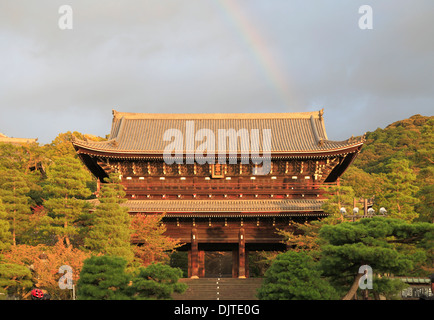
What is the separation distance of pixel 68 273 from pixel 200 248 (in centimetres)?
1119

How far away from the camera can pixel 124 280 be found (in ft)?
62.6

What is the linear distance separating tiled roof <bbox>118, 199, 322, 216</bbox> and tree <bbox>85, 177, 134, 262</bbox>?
4137 mm

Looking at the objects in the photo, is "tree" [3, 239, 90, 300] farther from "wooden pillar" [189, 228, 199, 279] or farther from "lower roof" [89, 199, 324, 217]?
"wooden pillar" [189, 228, 199, 279]

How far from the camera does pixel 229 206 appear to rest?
30.7 m

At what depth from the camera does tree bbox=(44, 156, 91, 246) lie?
28672 mm

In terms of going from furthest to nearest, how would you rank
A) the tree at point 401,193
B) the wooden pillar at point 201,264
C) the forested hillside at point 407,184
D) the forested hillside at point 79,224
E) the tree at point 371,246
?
the tree at point 401,193 → the forested hillside at point 407,184 → the wooden pillar at point 201,264 → the forested hillside at point 79,224 → the tree at point 371,246

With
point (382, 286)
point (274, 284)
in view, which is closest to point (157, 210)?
point (274, 284)

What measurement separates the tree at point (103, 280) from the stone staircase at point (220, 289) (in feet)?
22.6

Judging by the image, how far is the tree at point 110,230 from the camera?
24.7 meters

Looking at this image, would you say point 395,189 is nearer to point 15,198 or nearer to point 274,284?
point 274,284

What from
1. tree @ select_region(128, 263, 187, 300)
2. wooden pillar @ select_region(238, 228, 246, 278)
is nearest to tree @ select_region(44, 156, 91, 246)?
wooden pillar @ select_region(238, 228, 246, 278)

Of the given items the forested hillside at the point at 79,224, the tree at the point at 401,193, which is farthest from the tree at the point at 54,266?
the tree at the point at 401,193

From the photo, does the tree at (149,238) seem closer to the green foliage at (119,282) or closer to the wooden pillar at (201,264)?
the wooden pillar at (201,264)
